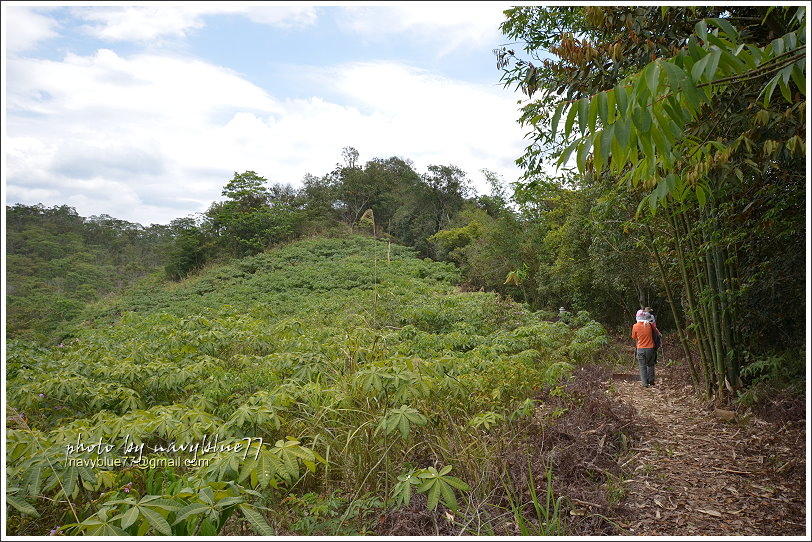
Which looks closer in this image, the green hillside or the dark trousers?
the green hillside

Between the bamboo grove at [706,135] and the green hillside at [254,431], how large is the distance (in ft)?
4.50

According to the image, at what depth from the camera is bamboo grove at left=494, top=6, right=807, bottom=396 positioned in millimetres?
1177

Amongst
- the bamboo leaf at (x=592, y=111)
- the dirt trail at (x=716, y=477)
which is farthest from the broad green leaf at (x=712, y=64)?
the dirt trail at (x=716, y=477)

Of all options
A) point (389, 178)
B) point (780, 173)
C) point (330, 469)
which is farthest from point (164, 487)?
point (389, 178)

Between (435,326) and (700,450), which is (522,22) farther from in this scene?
(435,326)

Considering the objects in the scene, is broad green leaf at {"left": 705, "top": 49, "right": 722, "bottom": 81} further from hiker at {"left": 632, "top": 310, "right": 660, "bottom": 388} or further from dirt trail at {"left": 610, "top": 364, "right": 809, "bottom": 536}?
hiker at {"left": 632, "top": 310, "right": 660, "bottom": 388}

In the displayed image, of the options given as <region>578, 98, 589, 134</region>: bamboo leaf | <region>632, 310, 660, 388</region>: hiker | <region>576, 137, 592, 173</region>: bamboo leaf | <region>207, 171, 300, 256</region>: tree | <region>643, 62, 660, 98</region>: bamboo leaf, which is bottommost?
<region>632, 310, 660, 388</region>: hiker

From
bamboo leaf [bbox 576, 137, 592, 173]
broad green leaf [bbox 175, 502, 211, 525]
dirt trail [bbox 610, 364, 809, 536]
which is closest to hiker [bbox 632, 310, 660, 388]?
dirt trail [bbox 610, 364, 809, 536]

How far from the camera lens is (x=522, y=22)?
4.20m

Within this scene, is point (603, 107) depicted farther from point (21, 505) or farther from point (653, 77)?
point (21, 505)

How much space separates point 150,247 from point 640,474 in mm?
26786

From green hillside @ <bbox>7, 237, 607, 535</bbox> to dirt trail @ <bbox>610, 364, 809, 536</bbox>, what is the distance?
0.79 m

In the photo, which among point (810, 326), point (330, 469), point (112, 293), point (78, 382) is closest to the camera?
point (810, 326)

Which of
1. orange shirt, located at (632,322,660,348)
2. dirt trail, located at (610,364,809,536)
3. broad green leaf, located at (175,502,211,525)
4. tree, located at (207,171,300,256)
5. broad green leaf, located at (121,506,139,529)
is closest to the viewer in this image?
broad green leaf, located at (121,506,139,529)
